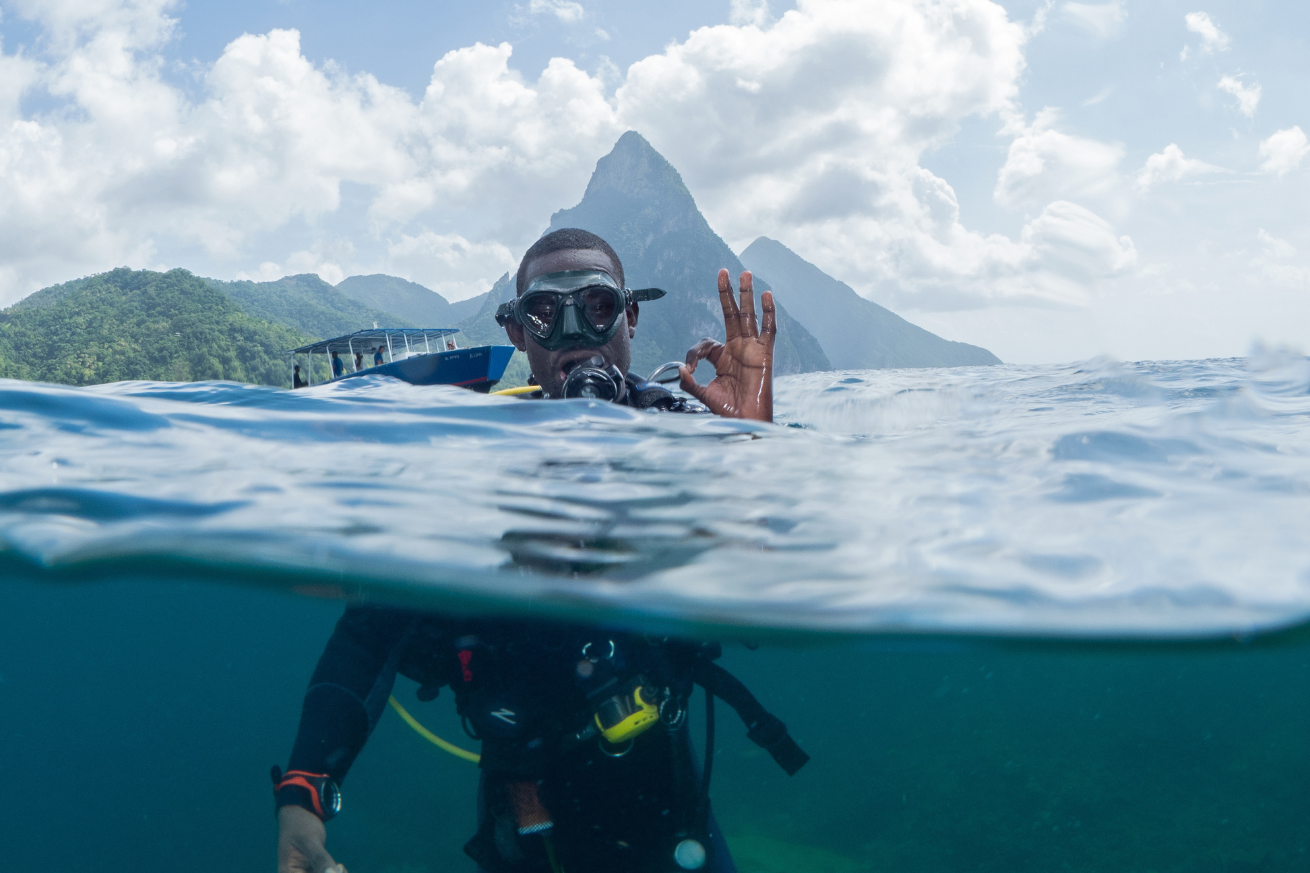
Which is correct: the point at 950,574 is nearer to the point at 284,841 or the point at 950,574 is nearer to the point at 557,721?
the point at 557,721

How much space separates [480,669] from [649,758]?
916mm

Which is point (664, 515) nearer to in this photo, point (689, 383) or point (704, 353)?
point (689, 383)

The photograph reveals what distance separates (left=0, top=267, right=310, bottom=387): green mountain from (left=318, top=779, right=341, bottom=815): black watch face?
61953mm

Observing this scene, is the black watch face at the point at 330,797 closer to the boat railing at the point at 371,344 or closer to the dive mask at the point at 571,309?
the dive mask at the point at 571,309

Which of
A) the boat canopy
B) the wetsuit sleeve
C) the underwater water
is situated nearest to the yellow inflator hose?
the underwater water

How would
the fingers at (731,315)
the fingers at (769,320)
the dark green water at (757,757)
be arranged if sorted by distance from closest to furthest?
1. the fingers at (769,320)
2. the fingers at (731,315)
3. the dark green water at (757,757)

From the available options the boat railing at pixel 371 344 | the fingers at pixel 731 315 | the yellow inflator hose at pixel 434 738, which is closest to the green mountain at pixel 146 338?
the boat railing at pixel 371 344

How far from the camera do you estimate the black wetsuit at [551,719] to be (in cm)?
294

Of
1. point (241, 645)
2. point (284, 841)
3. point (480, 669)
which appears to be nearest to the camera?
point (284, 841)

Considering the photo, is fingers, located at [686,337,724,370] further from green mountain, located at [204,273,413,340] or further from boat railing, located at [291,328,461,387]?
green mountain, located at [204,273,413,340]

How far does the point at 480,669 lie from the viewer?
3.14 meters

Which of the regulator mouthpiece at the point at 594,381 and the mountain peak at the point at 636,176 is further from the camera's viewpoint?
the mountain peak at the point at 636,176

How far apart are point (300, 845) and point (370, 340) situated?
1174 inches

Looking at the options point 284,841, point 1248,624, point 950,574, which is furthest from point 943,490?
point 284,841
